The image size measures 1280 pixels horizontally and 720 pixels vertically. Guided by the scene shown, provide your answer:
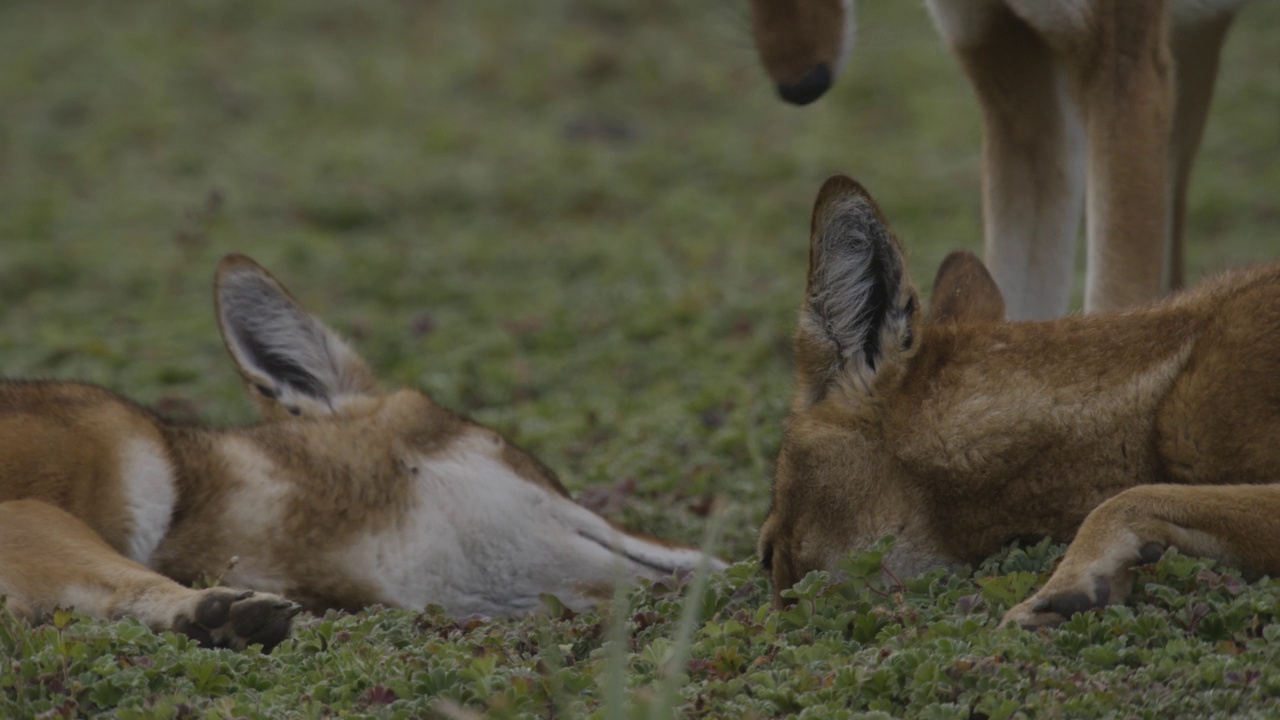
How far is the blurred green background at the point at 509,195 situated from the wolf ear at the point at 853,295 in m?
1.34

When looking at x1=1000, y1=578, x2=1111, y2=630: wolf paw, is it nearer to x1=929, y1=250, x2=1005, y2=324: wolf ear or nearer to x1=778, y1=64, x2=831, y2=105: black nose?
x1=929, y1=250, x2=1005, y2=324: wolf ear

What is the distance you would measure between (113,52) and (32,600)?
427 inches

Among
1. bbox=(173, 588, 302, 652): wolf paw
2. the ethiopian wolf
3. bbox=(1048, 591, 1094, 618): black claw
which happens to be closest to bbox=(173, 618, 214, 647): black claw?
bbox=(173, 588, 302, 652): wolf paw

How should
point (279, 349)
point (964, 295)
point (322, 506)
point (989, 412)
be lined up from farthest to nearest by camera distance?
point (279, 349), point (322, 506), point (964, 295), point (989, 412)

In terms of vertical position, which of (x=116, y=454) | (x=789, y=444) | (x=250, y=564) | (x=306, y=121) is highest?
(x=306, y=121)

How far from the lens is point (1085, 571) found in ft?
10.1

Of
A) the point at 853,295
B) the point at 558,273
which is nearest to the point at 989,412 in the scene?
the point at 853,295

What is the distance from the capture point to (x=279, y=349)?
4.97 meters

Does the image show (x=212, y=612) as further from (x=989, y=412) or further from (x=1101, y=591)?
(x=1101, y=591)

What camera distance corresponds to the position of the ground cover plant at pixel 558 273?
302cm

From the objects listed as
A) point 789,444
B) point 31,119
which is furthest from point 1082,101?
point 31,119

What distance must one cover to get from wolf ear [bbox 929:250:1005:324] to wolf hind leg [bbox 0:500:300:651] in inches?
71.0

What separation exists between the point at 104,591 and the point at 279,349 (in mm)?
1431

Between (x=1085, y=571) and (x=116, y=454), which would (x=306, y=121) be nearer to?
(x=116, y=454)
